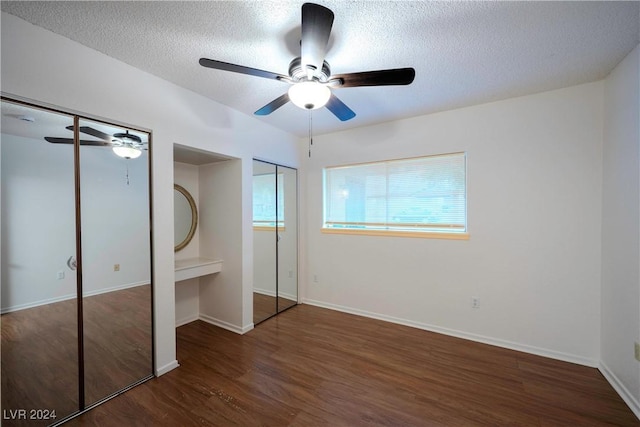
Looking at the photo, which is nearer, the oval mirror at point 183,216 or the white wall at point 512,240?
the white wall at point 512,240

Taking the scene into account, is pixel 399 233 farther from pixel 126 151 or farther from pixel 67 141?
pixel 67 141

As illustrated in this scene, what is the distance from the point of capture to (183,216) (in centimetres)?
313

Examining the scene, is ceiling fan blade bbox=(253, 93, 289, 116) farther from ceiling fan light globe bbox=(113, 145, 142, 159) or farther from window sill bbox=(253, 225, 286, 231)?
window sill bbox=(253, 225, 286, 231)

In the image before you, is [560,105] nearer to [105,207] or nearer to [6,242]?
[105,207]

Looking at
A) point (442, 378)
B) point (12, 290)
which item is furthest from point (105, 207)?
point (442, 378)

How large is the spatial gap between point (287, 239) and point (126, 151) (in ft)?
7.03

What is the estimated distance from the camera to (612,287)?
6.69ft

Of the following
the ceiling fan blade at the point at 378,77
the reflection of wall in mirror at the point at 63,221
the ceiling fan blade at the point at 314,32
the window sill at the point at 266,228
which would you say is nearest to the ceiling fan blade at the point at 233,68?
the ceiling fan blade at the point at 314,32

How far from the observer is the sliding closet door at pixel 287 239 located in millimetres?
3520

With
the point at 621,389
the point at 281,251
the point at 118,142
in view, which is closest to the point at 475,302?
the point at 621,389

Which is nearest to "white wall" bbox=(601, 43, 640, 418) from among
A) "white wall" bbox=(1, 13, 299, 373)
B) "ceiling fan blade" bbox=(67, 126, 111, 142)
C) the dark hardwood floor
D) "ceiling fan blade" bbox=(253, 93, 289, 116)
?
the dark hardwood floor

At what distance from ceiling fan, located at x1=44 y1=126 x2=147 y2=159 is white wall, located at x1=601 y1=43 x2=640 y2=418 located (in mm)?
3714

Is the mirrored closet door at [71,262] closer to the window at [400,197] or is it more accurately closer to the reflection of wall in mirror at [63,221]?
the reflection of wall in mirror at [63,221]

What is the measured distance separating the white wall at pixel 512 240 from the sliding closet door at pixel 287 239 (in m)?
1.08
